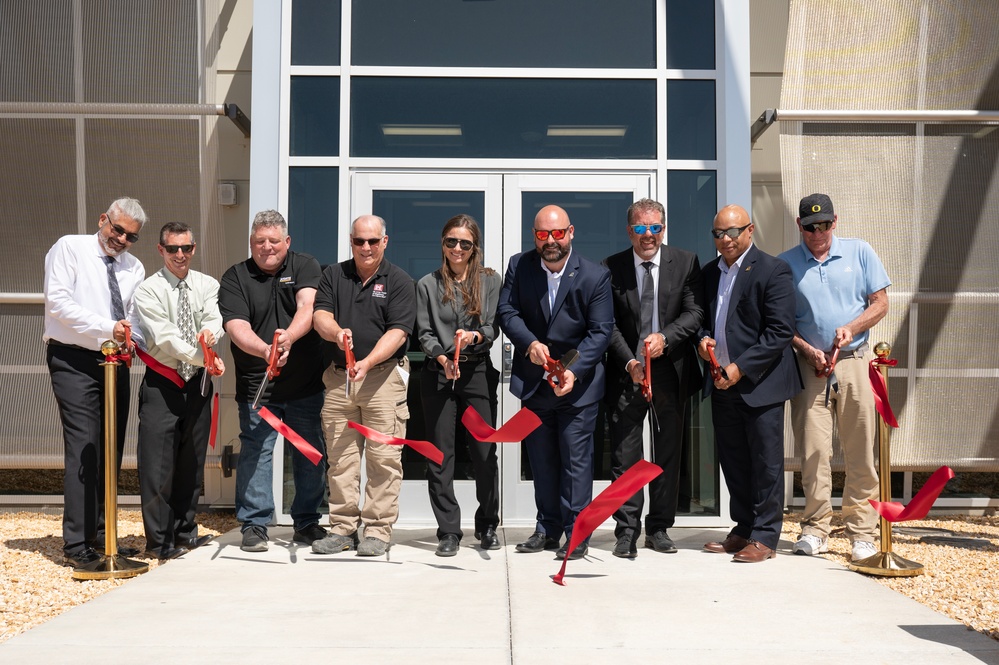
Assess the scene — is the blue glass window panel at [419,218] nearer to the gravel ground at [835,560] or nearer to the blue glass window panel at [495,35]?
the blue glass window panel at [495,35]

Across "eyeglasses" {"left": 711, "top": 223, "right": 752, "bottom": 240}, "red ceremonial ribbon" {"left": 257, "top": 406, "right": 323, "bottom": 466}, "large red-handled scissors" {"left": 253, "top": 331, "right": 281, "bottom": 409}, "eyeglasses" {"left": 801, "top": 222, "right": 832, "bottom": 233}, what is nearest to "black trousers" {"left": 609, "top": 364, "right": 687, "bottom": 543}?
"eyeglasses" {"left": 711, "top": 223, "right": 752, "bottom": 240}

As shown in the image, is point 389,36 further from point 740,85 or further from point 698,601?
point 698,601

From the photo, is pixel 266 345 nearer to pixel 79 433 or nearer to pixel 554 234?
pixel 79 433

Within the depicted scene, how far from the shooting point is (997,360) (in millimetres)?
6500

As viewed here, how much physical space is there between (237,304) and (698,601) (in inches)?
118

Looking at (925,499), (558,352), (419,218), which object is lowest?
(925,499)

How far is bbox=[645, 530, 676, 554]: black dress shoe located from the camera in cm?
524

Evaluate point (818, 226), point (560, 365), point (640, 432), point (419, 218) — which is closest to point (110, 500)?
point (560, 365)

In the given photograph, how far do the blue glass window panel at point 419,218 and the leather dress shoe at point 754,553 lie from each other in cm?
272

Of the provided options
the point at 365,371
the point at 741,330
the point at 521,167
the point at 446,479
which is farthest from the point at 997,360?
the point at 365,371

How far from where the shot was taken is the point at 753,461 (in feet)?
16.8

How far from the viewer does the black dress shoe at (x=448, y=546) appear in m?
5.09

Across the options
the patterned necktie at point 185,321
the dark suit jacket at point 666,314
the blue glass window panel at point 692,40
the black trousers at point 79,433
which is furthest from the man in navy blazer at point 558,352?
the black trousers at point 79,433

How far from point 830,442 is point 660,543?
1147mm
